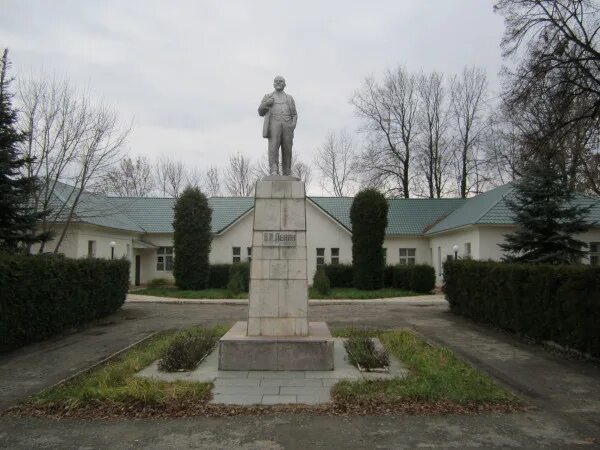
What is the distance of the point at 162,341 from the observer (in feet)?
37.8

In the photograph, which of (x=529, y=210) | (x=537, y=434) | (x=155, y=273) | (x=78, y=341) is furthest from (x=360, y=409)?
(x=155, y=273)

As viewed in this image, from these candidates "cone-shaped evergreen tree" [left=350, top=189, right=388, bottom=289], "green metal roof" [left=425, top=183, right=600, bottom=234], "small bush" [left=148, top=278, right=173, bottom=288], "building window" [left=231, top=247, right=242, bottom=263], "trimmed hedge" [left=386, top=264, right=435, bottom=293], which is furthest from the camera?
"building window" [left=231, top=247, right=242, bottom=263]

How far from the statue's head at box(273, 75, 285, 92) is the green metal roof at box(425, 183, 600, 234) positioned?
15.1 m

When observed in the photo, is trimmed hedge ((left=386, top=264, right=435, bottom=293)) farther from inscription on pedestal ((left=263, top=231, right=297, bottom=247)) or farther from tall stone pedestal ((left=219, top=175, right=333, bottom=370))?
inscription on pedestal ((left=263, top=231, right=297, bottom=247))

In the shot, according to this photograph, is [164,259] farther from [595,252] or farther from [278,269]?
[278,269]

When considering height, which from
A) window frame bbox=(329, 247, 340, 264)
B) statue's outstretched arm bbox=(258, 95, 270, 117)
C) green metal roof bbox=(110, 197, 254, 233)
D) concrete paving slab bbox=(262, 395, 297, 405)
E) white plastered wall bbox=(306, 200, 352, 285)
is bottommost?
concrete paving slab bbox=(262, 395, 297, 405)

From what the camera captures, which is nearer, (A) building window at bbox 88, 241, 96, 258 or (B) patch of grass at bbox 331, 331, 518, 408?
(B) patch of grass at bbox 331, 331, 518, 408

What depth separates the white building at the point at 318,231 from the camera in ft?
83.3

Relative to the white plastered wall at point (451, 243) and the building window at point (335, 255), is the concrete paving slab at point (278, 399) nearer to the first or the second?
the white plastered wall at point (451, 243)

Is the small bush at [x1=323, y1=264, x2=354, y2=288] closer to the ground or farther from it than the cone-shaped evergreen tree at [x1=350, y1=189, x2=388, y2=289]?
closer to the ground

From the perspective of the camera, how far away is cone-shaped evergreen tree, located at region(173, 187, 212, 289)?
2736 cm

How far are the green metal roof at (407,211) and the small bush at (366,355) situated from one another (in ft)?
80.3

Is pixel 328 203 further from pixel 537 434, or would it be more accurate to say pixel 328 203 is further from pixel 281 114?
pixel 537 434

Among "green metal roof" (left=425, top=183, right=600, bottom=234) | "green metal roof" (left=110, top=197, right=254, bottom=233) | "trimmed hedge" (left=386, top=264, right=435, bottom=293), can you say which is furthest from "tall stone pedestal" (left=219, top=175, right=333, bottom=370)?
"green metal roof" (left=110, top=197, right=254, bottom=233)
